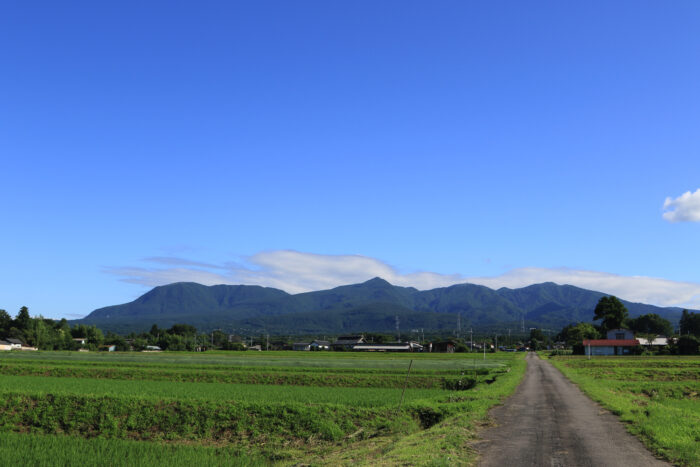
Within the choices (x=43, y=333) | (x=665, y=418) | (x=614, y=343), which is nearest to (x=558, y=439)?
(x=665, y=418)

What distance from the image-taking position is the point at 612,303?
169 m

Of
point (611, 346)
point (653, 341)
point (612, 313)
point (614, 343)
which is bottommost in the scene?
point (653, 341)

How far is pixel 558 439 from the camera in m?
18.2

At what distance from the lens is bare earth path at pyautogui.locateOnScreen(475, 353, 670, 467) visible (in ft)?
50.2

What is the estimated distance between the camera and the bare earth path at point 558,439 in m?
15.3

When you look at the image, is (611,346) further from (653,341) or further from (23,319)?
(23,319)

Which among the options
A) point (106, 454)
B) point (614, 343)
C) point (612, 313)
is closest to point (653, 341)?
point (612, 313)

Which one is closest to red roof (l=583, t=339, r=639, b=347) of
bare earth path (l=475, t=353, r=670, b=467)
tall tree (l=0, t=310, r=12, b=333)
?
bare earth path (l=475, t=353, r=670, b=467)

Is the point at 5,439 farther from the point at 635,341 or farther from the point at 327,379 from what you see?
the point at 635,341

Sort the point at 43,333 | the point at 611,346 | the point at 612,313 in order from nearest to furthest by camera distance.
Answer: the point at 611,346, the point at 43,333, the point at 612,313

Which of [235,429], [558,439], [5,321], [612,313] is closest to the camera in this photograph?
[558,439]

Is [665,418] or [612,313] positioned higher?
[612,313]

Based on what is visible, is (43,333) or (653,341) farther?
(653,341)

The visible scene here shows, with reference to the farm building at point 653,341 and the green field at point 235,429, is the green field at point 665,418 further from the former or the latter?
the farm building at point 653,341
